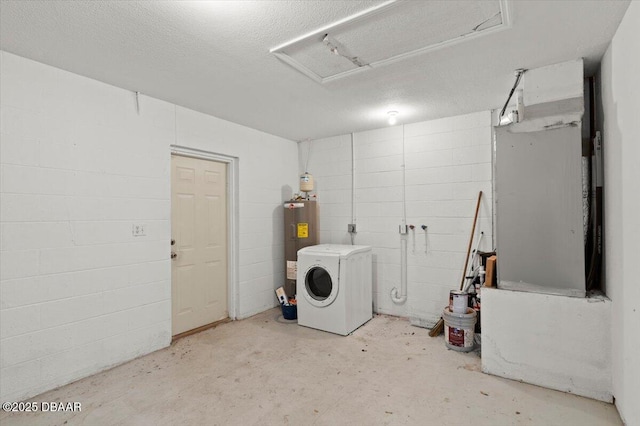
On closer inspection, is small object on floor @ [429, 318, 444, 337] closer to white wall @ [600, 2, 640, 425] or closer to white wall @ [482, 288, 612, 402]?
white wall @ [482, 288, 612, 402]

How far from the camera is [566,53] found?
231 cm

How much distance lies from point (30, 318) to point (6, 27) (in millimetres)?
1930

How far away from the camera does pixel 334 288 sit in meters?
3.49

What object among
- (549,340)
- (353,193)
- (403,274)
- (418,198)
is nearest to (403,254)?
(403,274)

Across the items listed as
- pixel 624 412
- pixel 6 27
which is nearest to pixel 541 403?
pixel 624 412

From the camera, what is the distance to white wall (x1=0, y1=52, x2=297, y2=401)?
2256 mm

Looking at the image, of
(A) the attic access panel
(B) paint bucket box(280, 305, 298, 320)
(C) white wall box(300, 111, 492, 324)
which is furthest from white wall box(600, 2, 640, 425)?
(B) paint bucket box(280, 305, 298, 320)

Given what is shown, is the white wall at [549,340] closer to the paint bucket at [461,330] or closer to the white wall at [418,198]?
the paint bucket at [461,330]

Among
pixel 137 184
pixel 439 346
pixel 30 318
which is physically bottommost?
pixel 439 346

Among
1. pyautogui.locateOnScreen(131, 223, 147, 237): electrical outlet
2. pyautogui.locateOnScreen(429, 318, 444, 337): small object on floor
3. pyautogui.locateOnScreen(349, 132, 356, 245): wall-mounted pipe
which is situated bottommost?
pyautogui.locateOnScreen(429, 318, 444, 337): small object on floor

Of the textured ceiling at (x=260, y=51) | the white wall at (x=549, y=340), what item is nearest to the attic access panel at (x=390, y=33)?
the textured ceiling at (x=260, y=51)

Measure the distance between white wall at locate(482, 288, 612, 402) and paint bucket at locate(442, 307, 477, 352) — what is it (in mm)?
362

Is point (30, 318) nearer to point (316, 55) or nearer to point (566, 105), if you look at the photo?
point (316, 55)

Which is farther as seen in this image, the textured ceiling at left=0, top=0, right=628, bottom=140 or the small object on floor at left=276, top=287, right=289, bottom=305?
the small object on floor at left=276, top=287, right=289, bottom=305
